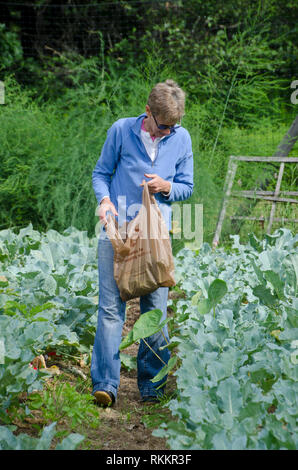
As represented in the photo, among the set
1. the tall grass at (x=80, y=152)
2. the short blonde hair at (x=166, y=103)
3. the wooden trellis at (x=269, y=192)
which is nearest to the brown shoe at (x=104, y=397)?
the short blonde hair at (x=166, y=103)

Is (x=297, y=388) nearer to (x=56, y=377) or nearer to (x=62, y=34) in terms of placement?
(x=56, y=377)

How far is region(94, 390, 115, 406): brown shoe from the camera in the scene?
2.37 meters

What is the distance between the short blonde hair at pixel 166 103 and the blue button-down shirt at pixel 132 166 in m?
0.16

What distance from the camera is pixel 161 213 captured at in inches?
97.7

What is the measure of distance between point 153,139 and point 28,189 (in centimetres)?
330

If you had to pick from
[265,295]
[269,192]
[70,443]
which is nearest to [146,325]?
[265,295]

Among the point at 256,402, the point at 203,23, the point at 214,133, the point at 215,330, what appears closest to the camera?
the point at 256,402

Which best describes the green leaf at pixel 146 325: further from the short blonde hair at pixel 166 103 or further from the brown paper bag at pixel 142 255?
the short blonde hair at pixel 166 103

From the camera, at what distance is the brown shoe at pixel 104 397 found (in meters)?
2.37

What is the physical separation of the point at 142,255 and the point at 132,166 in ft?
1.32

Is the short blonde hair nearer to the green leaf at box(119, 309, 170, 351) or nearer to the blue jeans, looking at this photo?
the blue jeans

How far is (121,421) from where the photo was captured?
7.69 feet

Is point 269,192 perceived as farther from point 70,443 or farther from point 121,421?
point 70,443

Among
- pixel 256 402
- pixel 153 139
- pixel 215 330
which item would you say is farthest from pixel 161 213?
pixel 256 402
